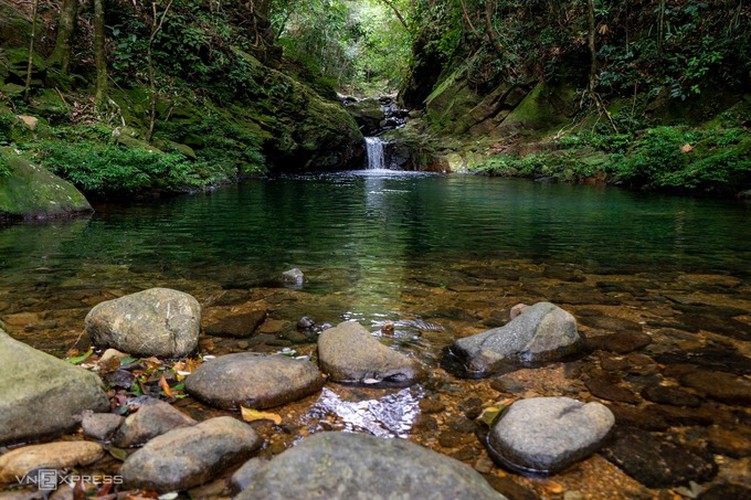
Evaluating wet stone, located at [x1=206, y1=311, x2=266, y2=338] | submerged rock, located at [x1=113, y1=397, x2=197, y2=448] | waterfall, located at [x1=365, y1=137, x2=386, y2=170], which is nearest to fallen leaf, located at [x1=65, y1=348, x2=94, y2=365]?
wet stone, located at [x1=206, y1=311, x2=266, y2=338]

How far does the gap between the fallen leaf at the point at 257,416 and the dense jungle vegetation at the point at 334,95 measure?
8.34 m

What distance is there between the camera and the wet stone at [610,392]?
8.38 feet

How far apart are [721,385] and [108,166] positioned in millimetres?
10048

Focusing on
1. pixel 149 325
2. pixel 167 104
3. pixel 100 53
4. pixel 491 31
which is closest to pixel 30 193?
pixel 100 53

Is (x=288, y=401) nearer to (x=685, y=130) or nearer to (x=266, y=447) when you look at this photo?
(x=266, y=447)

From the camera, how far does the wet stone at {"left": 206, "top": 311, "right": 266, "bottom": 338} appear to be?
346 cm

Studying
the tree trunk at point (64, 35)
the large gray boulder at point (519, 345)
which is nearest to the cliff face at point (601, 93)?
the large gray boulder at point (519, 345)

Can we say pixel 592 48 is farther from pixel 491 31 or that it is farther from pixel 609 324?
pixel 609 324

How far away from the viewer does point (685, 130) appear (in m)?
15.0

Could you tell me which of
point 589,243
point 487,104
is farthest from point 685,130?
point 589,243

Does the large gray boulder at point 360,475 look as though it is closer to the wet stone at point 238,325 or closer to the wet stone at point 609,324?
the wet stone at point 238,325

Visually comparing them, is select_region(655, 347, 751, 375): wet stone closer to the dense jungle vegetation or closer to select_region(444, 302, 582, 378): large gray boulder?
select_region(444, 302, 582, 378): large gray boulder

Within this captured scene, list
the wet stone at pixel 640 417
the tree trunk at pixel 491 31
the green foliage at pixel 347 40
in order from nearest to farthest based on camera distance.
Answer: the wet stone at pixel 640 417 < the tree trunk at pixel 491 31 < the green foliage at pixel 347 40

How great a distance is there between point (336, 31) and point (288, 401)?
26.6m
